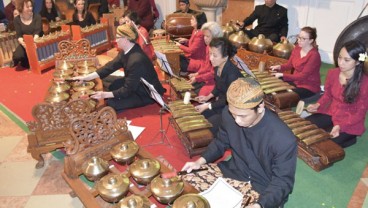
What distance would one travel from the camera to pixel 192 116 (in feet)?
10.1

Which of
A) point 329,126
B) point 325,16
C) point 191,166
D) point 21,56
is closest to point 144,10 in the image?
point 21,56

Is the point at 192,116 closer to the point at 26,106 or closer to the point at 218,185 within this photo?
the point at 218,185

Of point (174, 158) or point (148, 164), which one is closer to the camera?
point (148, 164)

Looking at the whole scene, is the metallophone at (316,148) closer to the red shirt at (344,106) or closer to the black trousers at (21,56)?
the red shirt at (344,106)

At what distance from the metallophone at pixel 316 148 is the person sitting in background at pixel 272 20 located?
2652mm

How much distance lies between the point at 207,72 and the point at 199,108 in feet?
3.09

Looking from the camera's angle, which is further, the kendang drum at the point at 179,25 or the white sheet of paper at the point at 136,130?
the kendang drum at the point at 179,25

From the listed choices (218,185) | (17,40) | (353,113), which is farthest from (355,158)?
(17,40)

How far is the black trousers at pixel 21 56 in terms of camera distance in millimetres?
5415

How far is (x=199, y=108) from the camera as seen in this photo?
3246mm

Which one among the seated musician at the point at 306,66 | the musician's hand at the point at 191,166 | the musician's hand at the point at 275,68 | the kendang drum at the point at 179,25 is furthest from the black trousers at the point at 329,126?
the kendang drum at the point at 179,25

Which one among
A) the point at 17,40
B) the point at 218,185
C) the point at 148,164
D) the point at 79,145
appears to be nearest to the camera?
the point at 218,185

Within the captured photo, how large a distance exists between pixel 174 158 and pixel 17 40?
423 centimetres

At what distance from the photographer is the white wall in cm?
502
